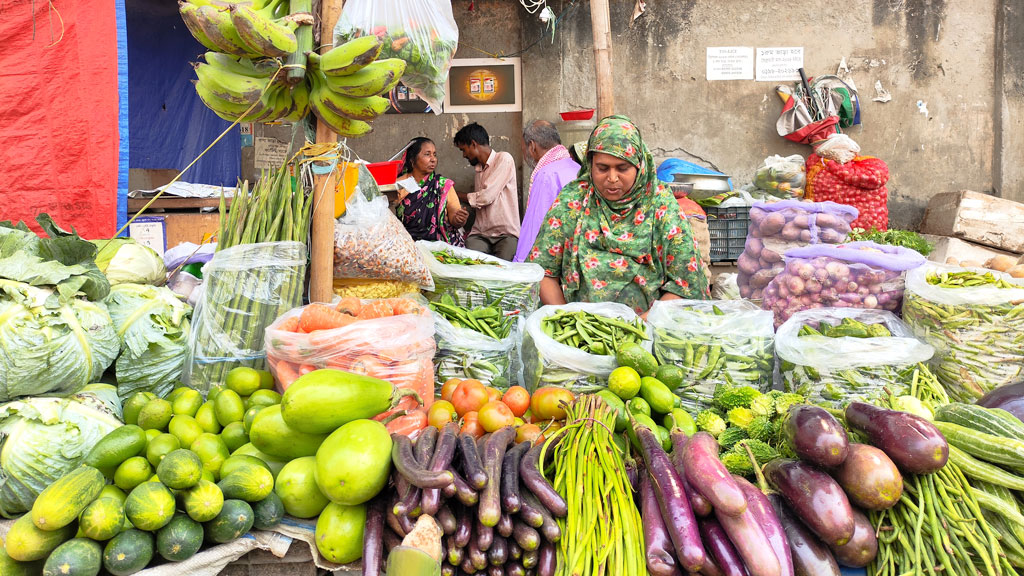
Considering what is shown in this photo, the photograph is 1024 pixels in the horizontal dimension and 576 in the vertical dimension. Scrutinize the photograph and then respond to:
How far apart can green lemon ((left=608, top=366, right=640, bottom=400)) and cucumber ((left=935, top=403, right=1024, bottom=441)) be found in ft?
3.15

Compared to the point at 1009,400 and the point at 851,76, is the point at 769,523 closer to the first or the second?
the point at 1009,400

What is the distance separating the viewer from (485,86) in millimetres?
7066

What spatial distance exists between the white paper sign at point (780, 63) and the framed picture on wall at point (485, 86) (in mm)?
2799

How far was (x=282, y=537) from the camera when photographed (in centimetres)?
173

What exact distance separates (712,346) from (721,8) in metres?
5.90

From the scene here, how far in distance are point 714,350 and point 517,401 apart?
2.66ft

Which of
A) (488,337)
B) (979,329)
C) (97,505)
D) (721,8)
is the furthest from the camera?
(721,8)

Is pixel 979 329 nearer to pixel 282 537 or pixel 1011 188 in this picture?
pixel 282 537

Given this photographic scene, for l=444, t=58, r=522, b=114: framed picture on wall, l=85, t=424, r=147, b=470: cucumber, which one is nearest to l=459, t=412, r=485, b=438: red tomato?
l=85, t=424, r=147, b=470: cucumber

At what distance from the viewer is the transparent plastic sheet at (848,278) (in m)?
2.72

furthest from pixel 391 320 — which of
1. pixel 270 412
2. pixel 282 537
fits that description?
pixel 282 537

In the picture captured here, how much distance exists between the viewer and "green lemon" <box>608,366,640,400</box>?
2189 mm

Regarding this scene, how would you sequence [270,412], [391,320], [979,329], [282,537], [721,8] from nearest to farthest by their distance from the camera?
[282,537] < [270,412] < [391,320] < [979,329] < [721,8]

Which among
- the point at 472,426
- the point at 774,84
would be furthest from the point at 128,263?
the point at 774,84
